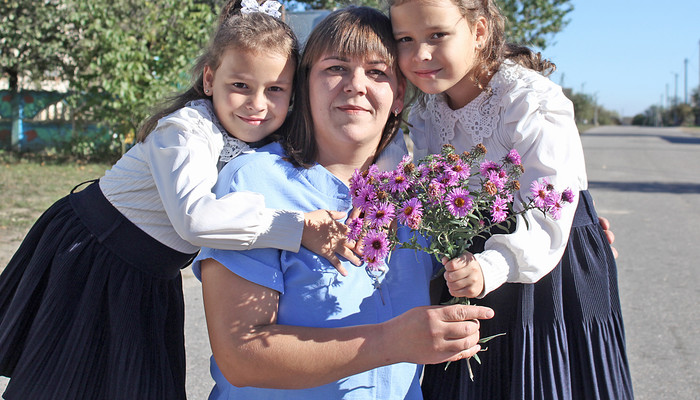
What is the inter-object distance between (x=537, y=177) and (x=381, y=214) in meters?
0.60

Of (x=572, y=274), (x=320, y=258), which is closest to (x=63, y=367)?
(x=320, y=258)

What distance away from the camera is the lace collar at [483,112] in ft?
7.07

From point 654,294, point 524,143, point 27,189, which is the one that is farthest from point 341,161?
point 27,189

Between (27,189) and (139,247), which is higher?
(139,247)

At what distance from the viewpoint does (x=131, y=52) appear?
43.0 feet

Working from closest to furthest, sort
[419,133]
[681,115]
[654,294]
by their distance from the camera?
1. [419,133]
2. [654,294]
3. [681,115]

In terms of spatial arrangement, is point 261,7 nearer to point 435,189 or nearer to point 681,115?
point 435,189

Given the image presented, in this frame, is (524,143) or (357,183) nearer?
(357,183)

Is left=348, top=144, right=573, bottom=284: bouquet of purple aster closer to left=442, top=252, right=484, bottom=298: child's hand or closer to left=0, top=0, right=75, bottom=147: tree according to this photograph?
left=442, top=252, right=484, bottom=298: child's hand

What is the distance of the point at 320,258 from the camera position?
1.85 m

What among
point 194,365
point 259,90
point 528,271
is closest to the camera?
point 528,271

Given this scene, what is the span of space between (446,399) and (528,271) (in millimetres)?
513

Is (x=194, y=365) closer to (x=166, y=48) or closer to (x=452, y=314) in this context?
(x=452, y=314)

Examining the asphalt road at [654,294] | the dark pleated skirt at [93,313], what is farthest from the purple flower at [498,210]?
the asphalt road at [654,294]
